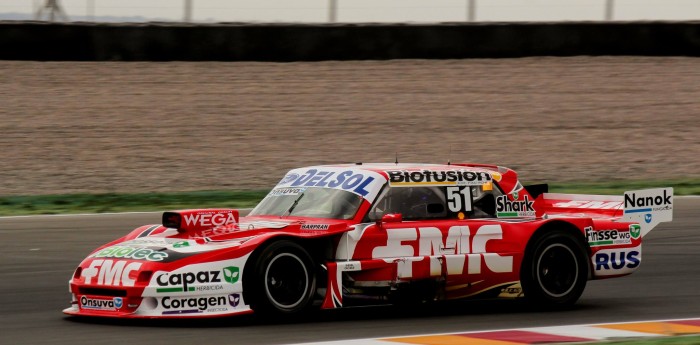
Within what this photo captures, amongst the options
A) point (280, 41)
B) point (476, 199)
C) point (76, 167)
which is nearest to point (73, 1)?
Answer: point (280, 41)

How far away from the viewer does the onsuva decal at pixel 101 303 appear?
9.09 m

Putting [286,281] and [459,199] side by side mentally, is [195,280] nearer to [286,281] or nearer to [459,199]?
[286,281]

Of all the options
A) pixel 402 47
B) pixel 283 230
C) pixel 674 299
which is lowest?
pixel 674 299

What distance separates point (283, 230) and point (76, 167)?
1124 centimetres

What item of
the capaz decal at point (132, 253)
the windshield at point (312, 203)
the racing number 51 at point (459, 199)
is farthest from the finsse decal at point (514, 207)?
the capaz decal at point (132, 253)

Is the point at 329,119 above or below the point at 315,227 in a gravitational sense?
above

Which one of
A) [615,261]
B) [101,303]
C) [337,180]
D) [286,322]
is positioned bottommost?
[286,322]

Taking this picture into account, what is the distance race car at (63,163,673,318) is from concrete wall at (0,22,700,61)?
14.1 meters

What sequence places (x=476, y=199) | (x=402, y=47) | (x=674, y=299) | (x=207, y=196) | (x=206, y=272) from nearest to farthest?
1. (x=206, y=272)
2. (x=476, y=199)
3. (x=674, y=299)
4. (x=207, y=196)
5. (x=402, y=47)

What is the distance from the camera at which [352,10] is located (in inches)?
1013

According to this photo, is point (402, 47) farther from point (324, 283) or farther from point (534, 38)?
point (324, 283)

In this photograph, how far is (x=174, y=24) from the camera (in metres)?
24.2

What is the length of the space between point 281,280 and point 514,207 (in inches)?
91.3

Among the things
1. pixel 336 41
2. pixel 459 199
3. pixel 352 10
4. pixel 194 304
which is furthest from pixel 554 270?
pixel 352 10
